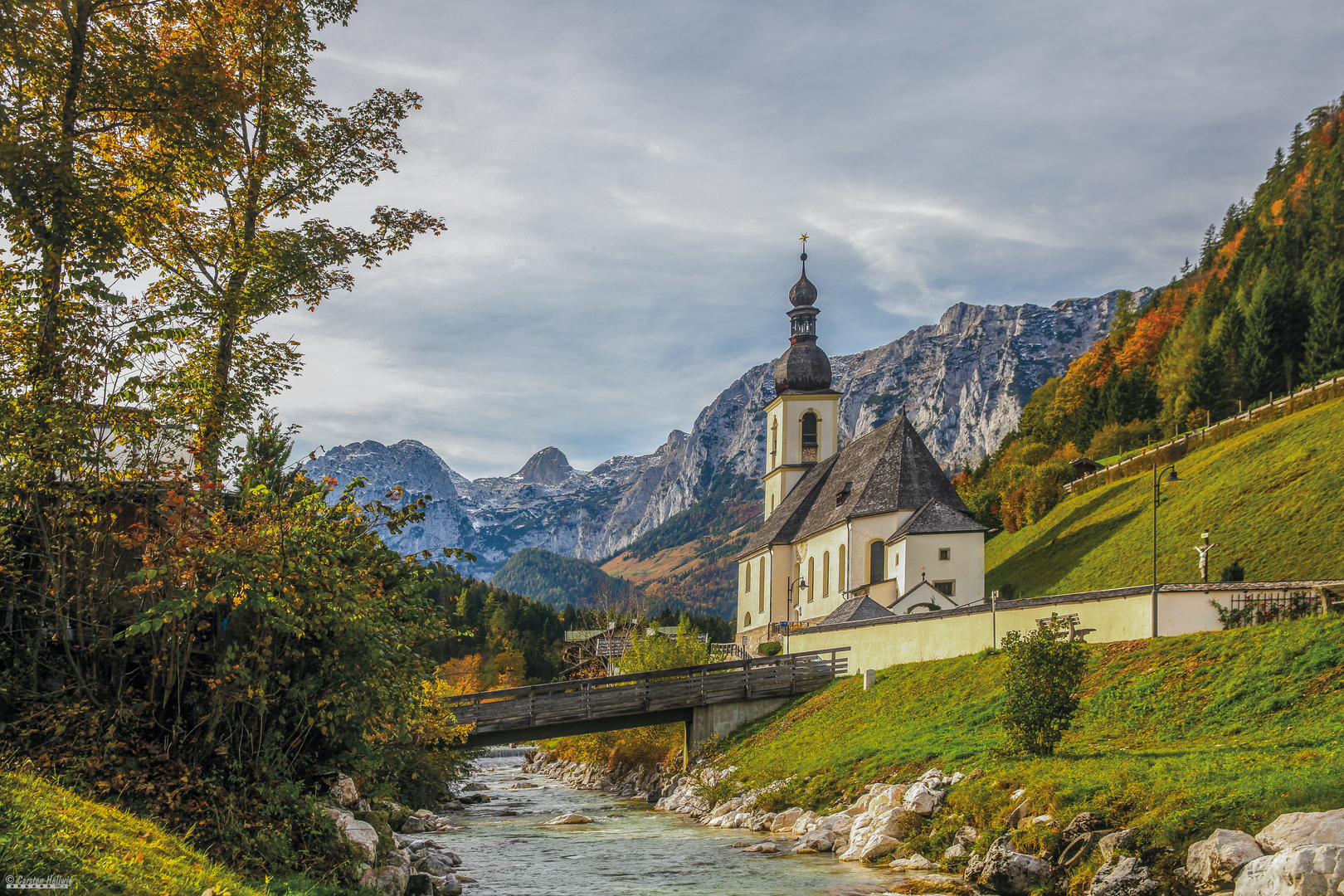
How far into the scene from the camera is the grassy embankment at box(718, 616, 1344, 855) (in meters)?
14.3

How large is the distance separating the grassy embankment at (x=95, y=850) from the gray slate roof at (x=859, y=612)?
34274mm

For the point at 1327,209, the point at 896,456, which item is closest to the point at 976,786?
the point at 896,456

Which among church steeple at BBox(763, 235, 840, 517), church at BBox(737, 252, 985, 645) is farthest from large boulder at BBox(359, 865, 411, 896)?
church steeple at BBox(763, 235, 840, 517)

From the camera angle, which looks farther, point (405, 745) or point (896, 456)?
point (896, 456)

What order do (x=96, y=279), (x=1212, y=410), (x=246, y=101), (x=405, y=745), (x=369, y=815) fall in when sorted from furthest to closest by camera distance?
1. (x=1212, y=410)
2. (x=405, y=745)
3. (x=369, y=815)
4. (x=246, y=101)
5. (x=96, y=279)

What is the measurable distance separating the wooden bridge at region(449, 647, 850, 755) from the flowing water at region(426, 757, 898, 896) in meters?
2.97

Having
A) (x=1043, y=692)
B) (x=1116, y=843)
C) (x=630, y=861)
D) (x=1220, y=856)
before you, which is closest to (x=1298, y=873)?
(x=1220, y=856)

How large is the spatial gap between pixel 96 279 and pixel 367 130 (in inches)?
239

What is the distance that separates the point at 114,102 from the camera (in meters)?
12.4

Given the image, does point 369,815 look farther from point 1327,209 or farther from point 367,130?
point 1327,209

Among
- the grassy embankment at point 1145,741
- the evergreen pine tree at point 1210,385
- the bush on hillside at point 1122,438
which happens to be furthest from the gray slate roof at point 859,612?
the evergreen pine tree at point 1210,385

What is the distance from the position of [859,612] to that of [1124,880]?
29678 millimetres

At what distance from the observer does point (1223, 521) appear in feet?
151

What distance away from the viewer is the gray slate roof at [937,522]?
1865 inches
